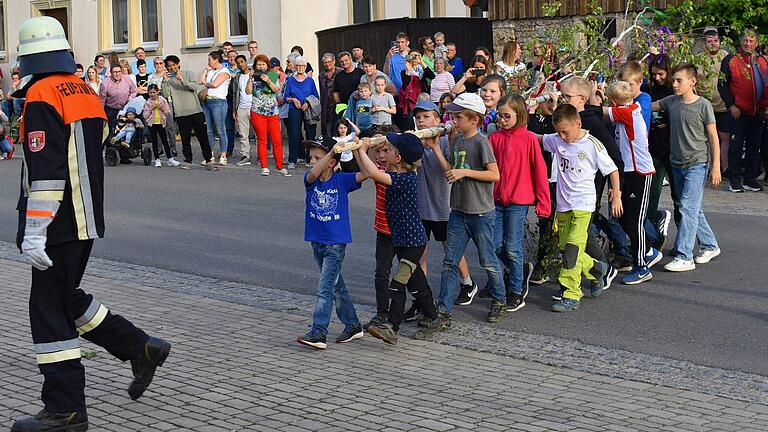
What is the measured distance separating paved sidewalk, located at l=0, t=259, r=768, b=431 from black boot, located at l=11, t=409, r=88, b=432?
Answer: 17 cm

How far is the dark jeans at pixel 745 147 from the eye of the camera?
52.0 ft

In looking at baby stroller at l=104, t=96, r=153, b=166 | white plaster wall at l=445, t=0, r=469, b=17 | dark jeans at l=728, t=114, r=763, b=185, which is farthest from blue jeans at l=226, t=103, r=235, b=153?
dark jeans at l=728, t=114, r=763, b=185

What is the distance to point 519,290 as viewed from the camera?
30.9ft

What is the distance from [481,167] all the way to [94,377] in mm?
3021

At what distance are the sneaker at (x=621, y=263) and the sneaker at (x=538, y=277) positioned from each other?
0.70m

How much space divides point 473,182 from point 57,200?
3378 millimetres

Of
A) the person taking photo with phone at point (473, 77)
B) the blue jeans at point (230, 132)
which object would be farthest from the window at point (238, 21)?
the person taking photo with phone at point (473, 77)

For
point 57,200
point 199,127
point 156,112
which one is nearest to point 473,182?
point 57,200

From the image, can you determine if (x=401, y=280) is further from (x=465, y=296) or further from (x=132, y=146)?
(x=132, y=146)

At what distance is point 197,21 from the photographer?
102ft

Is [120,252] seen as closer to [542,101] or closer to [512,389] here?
[542,101]

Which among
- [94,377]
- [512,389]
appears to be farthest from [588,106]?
[94,377]

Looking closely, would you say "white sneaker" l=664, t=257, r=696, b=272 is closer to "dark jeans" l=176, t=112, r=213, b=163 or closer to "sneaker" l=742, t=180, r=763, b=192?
"sneaker" l=742, t=180, r=763, b=192

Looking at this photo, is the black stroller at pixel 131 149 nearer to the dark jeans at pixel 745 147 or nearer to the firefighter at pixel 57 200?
the dark jeans at pixel 745 147
